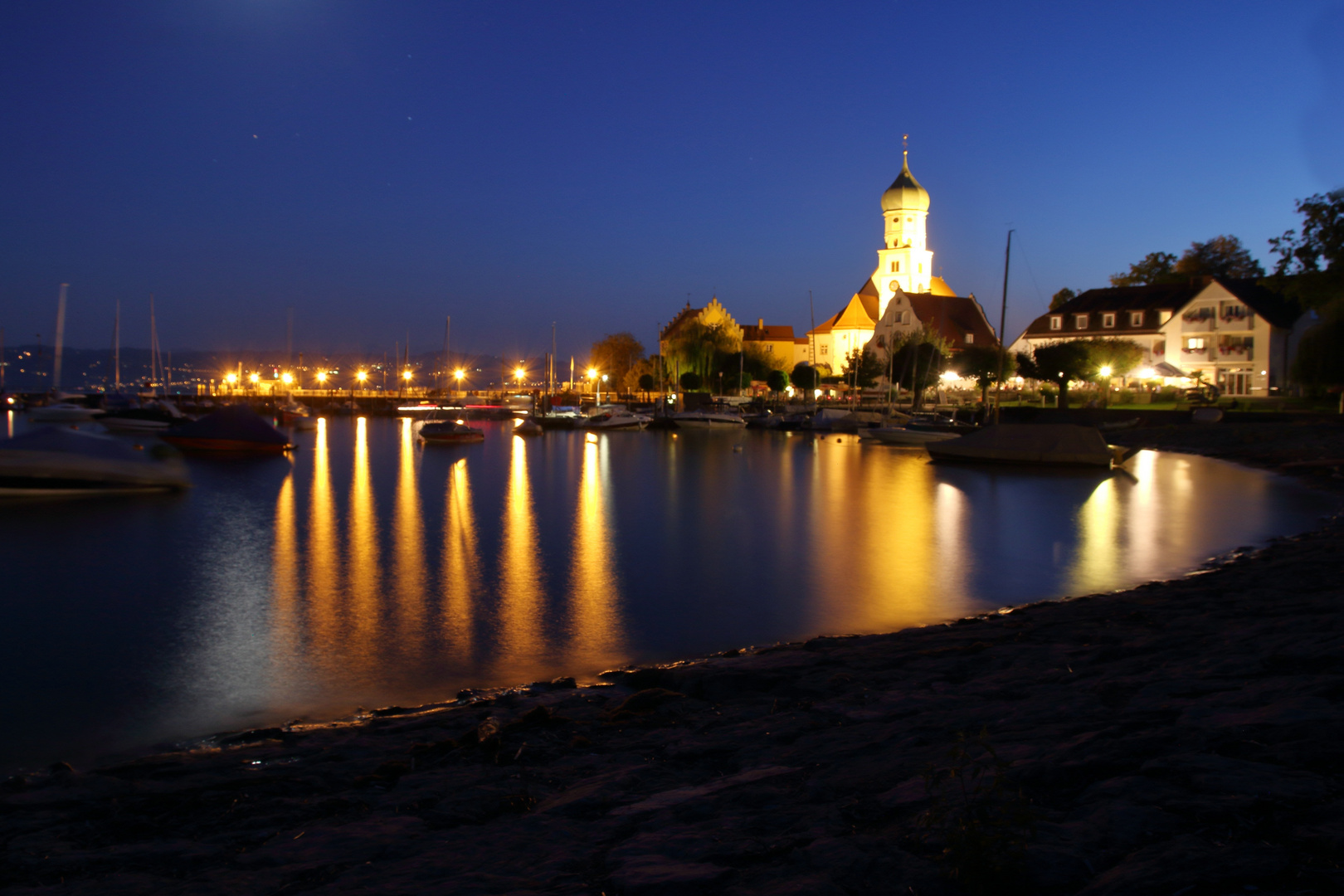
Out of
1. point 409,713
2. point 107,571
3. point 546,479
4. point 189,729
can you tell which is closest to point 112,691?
point 189,729

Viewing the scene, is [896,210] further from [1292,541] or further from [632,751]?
[632,751]

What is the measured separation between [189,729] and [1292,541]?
1673 cm

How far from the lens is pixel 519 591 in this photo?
13125 millimetres

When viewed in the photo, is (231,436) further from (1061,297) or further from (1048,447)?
(1061,297)

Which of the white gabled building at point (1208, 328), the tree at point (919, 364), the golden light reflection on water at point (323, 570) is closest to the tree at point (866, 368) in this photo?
the tree at point (919, 364)

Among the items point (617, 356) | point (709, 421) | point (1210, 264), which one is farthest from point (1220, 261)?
point (617, 356)

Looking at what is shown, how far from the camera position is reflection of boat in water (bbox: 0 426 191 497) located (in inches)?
923

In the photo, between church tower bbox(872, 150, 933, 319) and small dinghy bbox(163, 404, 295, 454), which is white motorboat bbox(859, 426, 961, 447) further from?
church tower bbox(872, 150, 933, 319)

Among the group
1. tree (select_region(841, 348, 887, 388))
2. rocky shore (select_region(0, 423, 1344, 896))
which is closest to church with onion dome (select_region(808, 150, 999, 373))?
tree (select_region(841, 348, 887, 388))

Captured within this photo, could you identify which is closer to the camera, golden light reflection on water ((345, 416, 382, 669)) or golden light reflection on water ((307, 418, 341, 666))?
golden light reflection on water ((345, 416, 382, 669))

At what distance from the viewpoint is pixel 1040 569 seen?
585 inches

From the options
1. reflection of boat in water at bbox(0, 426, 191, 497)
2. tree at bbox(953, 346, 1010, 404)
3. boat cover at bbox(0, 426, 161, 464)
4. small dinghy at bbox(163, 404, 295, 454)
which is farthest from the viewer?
tree at bbox(953, 346, 1010, 404)

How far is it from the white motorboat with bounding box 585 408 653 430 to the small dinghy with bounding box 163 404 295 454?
28996 millimetres

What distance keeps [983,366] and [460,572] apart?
58.2 m
